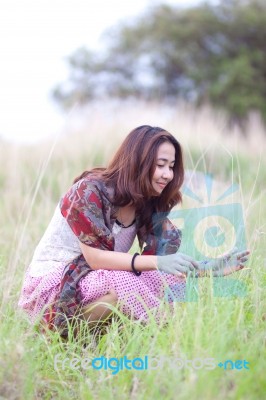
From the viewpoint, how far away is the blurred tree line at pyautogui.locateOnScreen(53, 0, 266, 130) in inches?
540

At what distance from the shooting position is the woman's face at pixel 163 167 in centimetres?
267

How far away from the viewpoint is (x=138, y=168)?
267cm

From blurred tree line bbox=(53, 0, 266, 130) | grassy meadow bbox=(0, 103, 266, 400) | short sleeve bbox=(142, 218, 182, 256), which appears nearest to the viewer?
grassy meadow bbox=(0, 103, 266, 400)

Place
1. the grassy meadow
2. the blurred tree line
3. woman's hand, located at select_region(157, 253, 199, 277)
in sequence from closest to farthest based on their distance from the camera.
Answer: the grassy meadow
woman's hand, located at select_region(157, 253, 199, 277)
the blurred tree line

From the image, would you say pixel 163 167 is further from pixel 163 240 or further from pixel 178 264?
pixel 178 264

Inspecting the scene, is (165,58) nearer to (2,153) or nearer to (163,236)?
(2,153)

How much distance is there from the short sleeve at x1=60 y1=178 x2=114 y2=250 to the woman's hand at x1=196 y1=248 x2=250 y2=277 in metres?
0.41

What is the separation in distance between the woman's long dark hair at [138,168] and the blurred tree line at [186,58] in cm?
1090

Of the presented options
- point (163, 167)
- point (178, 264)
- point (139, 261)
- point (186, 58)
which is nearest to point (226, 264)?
point (178, 264)

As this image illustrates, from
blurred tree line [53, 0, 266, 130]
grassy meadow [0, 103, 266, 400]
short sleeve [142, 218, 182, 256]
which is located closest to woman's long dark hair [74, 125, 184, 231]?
short sleeve [142, 218, 182, 256]

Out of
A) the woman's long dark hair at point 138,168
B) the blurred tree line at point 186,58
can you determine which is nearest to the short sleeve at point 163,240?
the woman's long dark hair at point 138,168

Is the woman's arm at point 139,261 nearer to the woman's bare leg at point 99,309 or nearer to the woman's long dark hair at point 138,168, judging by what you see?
the woman's bare leg at point 99,309

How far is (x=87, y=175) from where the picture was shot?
9.12 ft

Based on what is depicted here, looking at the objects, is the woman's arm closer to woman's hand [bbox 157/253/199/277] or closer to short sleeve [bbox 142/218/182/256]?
woman's hand [bbox 157/253/199/277]
